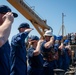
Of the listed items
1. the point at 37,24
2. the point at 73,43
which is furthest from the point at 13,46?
the point at 73,43

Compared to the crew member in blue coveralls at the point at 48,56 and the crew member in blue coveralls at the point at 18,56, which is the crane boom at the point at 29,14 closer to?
the crew member in blue coveralls at the point at 48,56

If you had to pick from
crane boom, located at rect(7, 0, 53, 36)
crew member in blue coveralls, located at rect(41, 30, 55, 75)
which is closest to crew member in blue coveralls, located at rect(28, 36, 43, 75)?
crew member in blue coveralls, located at rect(41, 30, 55, 75)

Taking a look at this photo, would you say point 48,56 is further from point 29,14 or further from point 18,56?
point 29,14

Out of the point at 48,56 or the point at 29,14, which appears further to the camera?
the point at 29,14

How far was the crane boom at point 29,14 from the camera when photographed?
539 inches

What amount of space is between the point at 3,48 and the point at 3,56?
0.36 feet

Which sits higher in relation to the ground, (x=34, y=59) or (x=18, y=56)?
(x=18, y=56)

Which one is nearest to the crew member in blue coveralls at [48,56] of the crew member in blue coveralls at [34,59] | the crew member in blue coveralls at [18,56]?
the crew member in blue coveralls at [34,59]

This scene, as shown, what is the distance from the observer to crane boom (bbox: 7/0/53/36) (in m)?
13.7

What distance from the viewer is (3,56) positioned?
3.39 meters

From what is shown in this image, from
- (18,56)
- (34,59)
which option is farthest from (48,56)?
(18,56)

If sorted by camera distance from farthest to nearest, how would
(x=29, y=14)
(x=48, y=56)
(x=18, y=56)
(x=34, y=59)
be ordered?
(x=29, y=14) < (x=48, y=56) < (x=34, y=59) < (x=18, y=56)

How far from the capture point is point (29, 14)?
1536 centimetres

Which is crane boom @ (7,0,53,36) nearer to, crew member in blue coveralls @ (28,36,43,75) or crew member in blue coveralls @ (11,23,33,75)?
crew member in blue coveralls @ (28,36,43,75)
